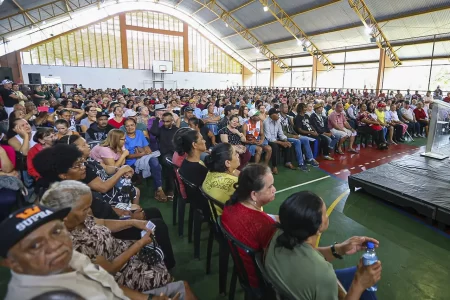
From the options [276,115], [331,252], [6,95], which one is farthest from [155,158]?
[6,95]

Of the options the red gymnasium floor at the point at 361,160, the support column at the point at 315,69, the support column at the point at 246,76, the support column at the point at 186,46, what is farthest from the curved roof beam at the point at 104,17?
the red gymnasium floor at the point at 361,160

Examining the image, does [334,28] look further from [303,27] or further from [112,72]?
[112,72]

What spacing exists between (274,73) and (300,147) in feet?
68.2

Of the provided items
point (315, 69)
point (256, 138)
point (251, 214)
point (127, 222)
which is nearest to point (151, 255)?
point (127, 222)

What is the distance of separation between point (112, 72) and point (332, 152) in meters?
21.0

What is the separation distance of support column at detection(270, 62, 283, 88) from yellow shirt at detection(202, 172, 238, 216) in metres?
23.9

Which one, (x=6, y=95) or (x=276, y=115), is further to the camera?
(x=6, y=95)

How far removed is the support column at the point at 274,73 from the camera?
79.6ft

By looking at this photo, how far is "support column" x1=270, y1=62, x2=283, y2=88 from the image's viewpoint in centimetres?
2427

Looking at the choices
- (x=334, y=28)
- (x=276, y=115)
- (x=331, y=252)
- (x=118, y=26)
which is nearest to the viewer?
(x=331, y=252)

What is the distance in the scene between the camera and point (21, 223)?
2.62ft

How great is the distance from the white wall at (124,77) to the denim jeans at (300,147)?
20763mm

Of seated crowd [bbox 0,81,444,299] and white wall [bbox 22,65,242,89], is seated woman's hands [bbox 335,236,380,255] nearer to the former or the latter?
seated crowd [bbox 0,81,444,299]

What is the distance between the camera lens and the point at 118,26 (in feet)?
71.9
